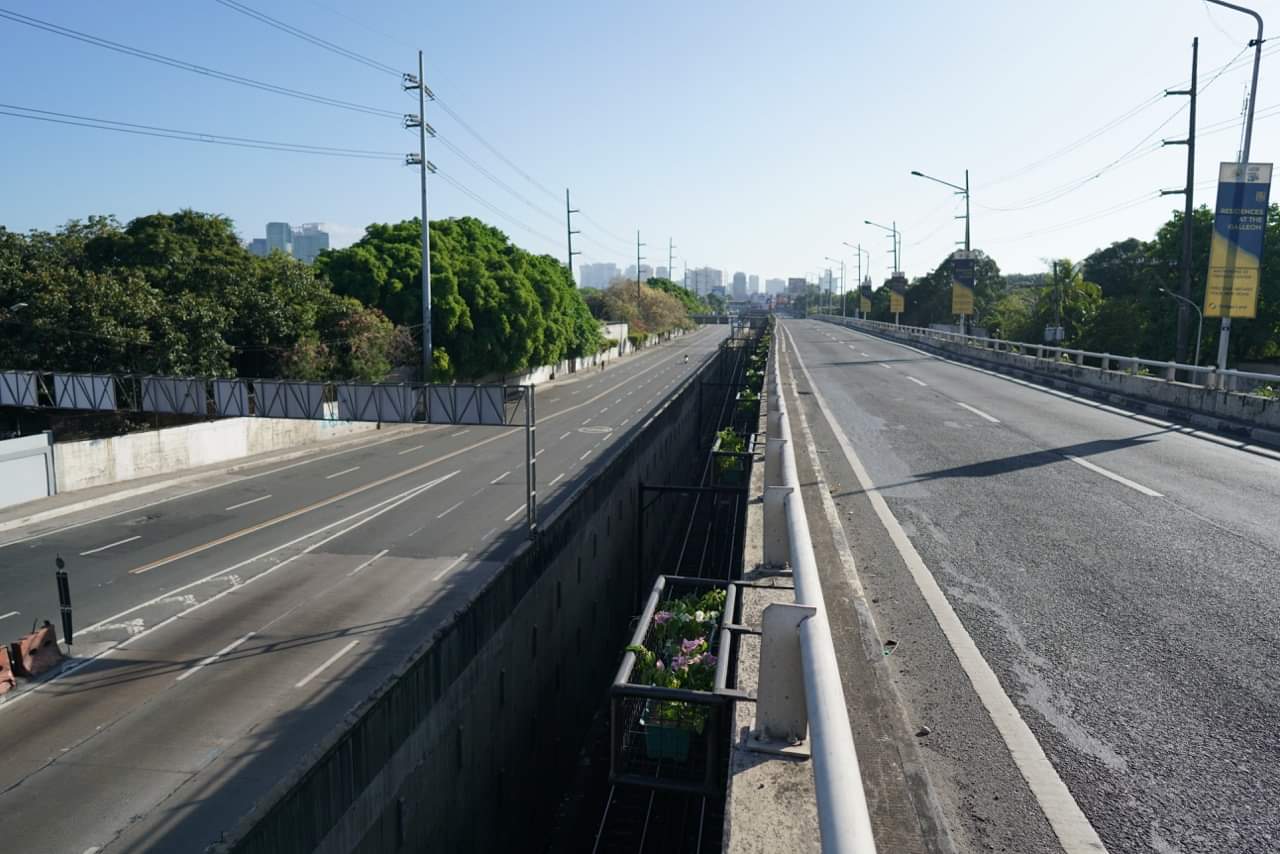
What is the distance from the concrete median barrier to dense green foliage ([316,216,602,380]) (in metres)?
31.2

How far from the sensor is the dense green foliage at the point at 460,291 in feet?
149

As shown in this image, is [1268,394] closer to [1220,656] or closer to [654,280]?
[1220,656]

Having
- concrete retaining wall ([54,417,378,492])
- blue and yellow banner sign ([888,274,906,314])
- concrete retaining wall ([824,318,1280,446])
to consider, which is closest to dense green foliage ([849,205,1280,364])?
blue and yellow banner sign ([888,274,906,314])

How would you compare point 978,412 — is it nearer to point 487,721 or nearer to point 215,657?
point 487,721

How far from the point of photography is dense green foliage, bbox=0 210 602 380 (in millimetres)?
30359

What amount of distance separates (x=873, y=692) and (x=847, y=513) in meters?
4.59

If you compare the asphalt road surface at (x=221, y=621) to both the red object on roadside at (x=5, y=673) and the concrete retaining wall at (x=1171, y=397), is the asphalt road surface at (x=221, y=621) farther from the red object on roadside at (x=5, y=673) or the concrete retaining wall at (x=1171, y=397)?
the concrete retaining wall at (x=1171, y=397)

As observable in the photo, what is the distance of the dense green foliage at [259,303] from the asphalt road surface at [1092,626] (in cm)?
2893

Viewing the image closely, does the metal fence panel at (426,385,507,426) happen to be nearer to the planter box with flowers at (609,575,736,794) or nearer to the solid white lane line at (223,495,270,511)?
the solid white lane line at (223,495,270,511)

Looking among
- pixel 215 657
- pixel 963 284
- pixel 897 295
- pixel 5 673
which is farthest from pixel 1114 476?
pixel 897 295

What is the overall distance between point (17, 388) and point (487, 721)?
22.6 metres

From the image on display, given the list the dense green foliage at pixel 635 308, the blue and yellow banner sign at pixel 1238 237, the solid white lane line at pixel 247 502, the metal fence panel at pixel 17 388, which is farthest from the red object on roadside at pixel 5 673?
the dense green foliage at pixel 635 308

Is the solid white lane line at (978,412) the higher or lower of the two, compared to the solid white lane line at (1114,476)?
higher

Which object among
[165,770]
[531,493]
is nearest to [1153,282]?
[531,493]
